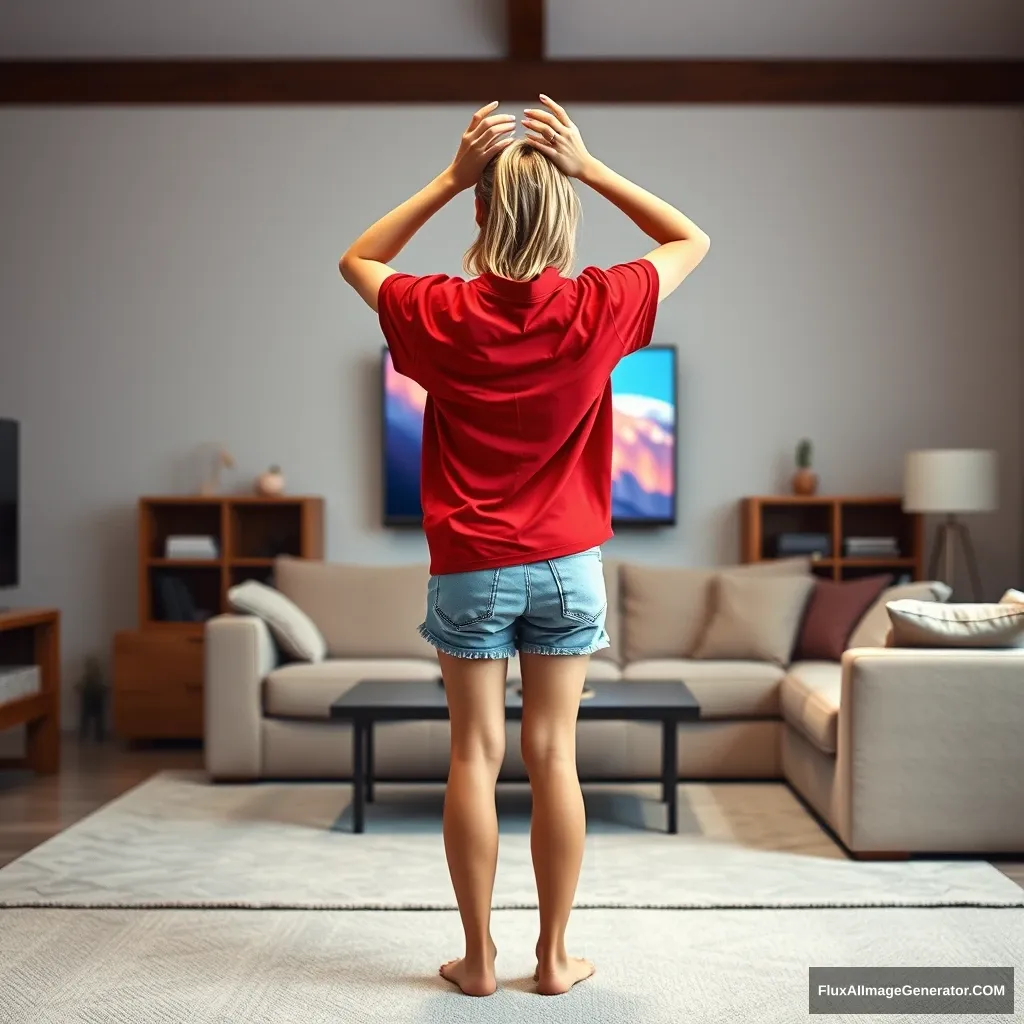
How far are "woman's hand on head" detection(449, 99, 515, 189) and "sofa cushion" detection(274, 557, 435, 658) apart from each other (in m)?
3.12

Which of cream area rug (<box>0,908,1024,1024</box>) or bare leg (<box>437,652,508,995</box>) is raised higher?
bare leg (<box>437,652,508,995</box>)

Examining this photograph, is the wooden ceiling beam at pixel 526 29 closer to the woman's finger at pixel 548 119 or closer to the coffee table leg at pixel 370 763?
the coffee table leg at pixel 370 763

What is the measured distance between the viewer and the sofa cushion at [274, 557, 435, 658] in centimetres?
512

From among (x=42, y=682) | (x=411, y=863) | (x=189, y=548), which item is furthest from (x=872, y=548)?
(x=42, y=682)

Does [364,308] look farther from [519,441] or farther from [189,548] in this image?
[519,441]

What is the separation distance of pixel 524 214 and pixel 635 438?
3693 mm

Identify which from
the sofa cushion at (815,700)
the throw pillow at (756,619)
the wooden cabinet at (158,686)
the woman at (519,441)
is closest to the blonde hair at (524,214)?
the woman at (519,441)

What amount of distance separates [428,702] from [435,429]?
5.71ft

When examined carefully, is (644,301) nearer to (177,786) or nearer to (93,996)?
(93,996)

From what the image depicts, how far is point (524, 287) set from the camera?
2107mm

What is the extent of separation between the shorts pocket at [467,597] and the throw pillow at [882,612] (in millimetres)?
2623

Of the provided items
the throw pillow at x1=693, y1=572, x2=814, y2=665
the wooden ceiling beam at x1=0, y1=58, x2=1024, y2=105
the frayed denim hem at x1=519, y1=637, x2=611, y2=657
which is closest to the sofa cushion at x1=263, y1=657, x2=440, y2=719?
the throw pillow at x1=693, y1=572, x2=814, y2=665

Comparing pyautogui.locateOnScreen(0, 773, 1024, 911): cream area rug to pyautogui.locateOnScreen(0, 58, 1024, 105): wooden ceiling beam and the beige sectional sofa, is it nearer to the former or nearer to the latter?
the beige sectional sofa

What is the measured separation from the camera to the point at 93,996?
2344mm
